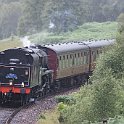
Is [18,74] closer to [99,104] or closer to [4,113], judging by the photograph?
[4,113]

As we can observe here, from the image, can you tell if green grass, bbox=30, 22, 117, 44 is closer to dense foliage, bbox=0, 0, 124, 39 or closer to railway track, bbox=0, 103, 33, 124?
dense foliage, bbox=0, 0, 124, 39

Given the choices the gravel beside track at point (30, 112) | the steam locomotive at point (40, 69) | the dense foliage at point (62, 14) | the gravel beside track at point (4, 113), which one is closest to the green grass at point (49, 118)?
the gravel beside track at point (30, 112)

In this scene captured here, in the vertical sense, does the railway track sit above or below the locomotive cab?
below

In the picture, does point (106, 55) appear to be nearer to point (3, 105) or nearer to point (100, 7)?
point (3, 105)

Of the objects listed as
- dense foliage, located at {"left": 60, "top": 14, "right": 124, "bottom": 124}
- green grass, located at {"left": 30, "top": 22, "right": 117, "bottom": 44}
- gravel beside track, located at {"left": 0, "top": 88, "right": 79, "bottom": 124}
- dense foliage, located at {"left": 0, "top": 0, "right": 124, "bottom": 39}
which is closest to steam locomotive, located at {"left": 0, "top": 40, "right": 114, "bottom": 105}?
gravel beside track, located at {"left": 0, "top": 88, "right": 79, "bottom": 124}

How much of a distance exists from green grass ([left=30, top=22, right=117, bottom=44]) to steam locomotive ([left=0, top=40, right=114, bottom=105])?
29.8m

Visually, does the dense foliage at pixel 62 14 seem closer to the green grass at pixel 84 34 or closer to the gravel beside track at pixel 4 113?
the green grass at pixel 84 34

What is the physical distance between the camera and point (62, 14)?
74.5m

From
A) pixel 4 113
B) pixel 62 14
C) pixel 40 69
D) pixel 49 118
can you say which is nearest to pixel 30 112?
pixel 4 113

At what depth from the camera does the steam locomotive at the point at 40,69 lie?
81.9ft

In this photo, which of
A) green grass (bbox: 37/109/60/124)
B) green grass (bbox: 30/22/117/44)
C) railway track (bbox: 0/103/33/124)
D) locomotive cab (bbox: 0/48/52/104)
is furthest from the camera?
green grass (bbox: 30/22/117/44)

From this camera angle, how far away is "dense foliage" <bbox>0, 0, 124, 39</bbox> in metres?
75.3

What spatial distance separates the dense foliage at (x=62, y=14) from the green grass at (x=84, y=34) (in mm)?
1620

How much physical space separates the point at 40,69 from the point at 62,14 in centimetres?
4820
